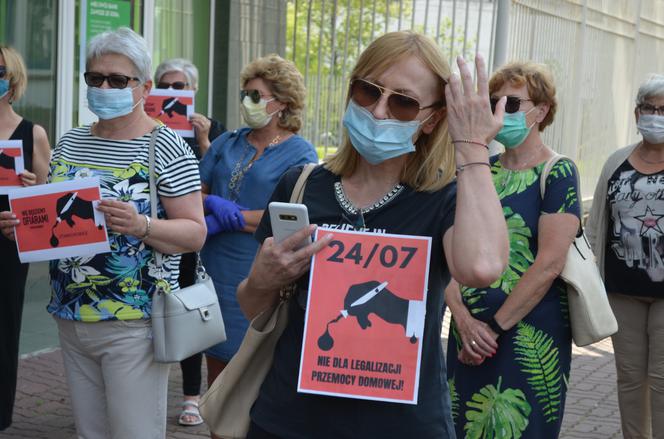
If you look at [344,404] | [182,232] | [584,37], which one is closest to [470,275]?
[344,404]

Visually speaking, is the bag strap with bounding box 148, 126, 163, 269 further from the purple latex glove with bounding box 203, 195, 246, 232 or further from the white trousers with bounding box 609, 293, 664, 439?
the white trousers with bounding box 609, 293, 664, 439

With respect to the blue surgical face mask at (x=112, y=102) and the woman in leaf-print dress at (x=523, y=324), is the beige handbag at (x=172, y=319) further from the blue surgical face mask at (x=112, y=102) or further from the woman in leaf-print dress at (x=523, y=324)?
the woman in leaf-print dress at (x=523, y=324)

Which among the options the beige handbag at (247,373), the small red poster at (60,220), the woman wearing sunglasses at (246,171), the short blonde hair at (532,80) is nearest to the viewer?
the beige handbag at (247,373)

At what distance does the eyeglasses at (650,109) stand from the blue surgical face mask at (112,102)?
10.4 ft

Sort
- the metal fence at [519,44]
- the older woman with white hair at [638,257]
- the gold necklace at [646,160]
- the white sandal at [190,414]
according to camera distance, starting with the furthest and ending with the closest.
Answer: the metal fence at [519,44]
the white sandal at [190,414]
the gold necklace at [646,160]
the older woman with white hair at [638,257]

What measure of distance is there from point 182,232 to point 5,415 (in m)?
2.43

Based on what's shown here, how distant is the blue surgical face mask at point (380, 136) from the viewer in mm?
2934

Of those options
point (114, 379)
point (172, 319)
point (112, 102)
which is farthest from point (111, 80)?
point (114, 379)

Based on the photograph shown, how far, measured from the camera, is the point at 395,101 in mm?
2939

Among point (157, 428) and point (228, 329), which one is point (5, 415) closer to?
point (228, 329)

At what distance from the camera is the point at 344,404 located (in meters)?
2.92

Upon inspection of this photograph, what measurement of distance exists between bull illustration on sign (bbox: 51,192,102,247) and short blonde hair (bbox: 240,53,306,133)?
1.84 metres

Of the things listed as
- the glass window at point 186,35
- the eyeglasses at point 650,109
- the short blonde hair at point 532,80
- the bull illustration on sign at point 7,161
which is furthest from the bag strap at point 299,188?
the glass window at point 186,35

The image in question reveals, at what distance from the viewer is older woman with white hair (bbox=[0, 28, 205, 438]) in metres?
4.29
